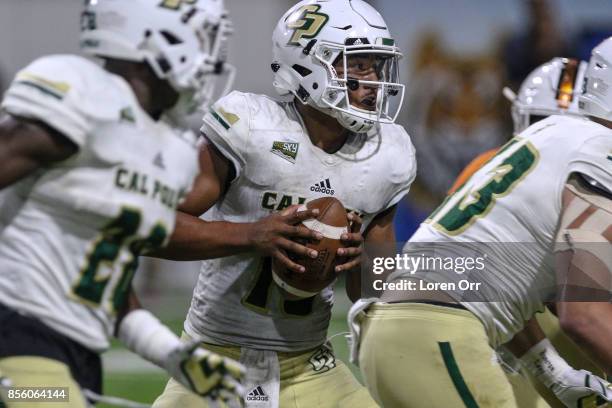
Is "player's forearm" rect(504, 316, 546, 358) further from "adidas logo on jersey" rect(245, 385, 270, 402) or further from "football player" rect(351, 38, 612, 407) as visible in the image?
"adidas logo on jersey" rect(245, 385, 270, 402)

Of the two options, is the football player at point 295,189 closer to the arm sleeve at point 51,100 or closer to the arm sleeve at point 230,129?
the arm sleeve at point 230,129

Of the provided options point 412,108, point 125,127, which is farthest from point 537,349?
point 412,108

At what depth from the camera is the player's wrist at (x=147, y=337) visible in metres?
2.52

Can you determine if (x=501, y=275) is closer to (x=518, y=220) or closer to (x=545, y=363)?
(x=518, y=220)

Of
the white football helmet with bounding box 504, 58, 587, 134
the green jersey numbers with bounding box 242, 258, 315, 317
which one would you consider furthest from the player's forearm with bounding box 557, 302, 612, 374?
the white football helmet with bounding box 504, 58, 587, 134

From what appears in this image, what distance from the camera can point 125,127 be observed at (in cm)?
239

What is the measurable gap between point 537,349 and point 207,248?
1105 millimetres

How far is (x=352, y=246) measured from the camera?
323 cm

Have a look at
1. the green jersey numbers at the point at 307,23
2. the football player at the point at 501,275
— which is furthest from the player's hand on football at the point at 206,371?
the green jersey numbers at the point at 307,23

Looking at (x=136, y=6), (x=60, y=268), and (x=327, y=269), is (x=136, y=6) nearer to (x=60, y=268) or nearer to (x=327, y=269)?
(x=60, y=268)

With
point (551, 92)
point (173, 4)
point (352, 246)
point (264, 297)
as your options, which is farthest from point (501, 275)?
point (551, 92)

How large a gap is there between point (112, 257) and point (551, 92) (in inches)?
106

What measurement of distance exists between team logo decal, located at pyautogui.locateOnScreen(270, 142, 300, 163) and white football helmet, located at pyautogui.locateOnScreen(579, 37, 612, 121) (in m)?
0.91

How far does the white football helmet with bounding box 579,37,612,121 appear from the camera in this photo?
3.27 m
